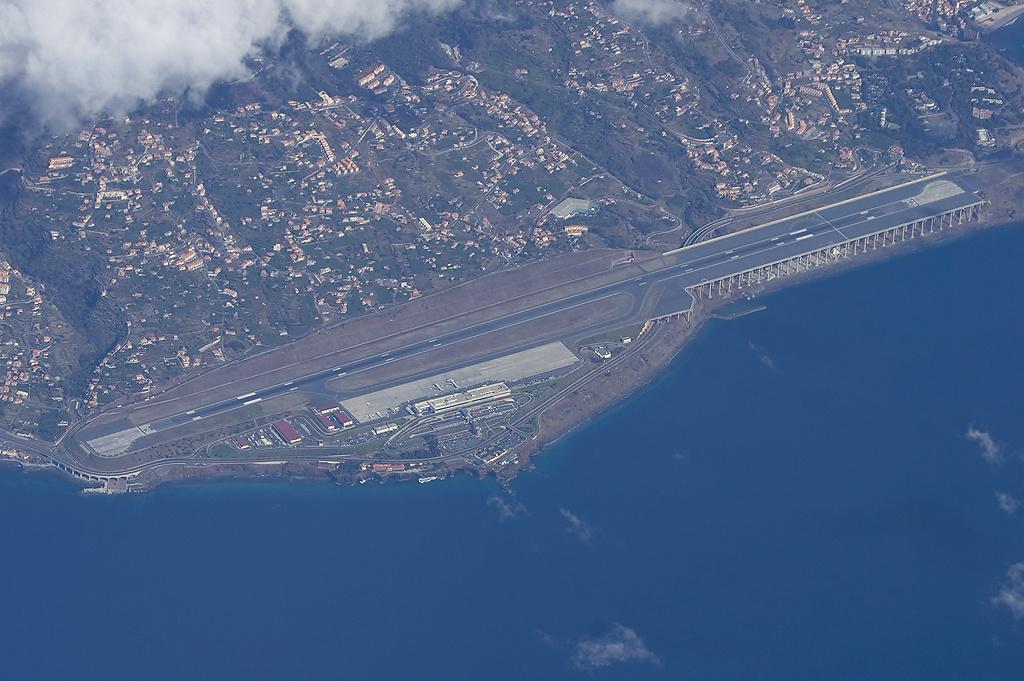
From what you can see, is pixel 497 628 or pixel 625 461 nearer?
pixel 497 628

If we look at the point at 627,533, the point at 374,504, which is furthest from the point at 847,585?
the point at 374,504

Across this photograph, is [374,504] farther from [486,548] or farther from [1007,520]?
[1007,520]

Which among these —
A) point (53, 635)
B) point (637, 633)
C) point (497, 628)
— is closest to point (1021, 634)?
point (637, 633)

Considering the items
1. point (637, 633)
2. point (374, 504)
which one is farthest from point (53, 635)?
point (637, 633)

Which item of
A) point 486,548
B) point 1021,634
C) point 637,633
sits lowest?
point 1021,634

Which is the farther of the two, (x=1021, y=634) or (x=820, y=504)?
(x=820, y=504)

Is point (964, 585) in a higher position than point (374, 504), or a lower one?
lower

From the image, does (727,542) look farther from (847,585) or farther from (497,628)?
(497,628)

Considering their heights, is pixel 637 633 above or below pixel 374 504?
below
